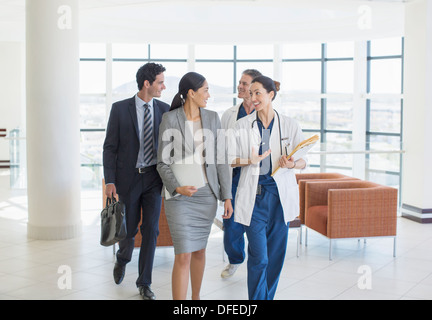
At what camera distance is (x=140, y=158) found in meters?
4.94

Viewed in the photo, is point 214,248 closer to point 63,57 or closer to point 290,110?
point 63,57

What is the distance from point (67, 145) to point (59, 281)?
2.27 m

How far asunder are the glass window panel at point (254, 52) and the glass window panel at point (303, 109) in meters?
1.39

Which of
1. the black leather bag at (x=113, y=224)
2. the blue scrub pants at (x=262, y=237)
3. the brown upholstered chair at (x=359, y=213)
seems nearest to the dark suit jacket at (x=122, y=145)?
the black leather bag at (x=113, y=224)

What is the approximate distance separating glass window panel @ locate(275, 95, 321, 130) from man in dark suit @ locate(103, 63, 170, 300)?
534 inches

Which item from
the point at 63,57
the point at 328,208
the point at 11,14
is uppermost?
the point at 11,14

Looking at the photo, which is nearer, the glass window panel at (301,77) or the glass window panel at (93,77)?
the glass window panel at (301,77)

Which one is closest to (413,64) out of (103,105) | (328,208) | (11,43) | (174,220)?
(328,208)

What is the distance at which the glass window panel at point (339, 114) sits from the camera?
57.4 feet

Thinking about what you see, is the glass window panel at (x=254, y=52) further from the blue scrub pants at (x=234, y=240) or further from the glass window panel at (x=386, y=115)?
the blue scrub pants at (x=234, y=240)

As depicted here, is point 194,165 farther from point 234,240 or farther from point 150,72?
point 234,240

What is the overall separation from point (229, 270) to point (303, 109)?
44.0ft

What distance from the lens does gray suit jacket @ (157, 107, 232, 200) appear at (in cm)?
417

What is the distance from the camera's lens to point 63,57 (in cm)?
712
